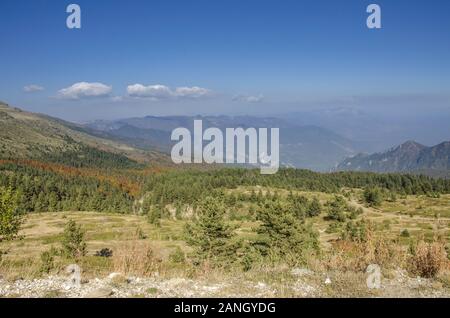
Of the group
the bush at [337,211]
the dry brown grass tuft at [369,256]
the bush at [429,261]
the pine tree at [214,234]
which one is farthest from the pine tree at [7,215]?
the bush at [337,211]

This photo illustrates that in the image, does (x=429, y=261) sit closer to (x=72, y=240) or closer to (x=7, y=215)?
(x=7, y=215)

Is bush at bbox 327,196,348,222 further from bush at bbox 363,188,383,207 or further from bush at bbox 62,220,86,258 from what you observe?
bush at bbox 62,220,86,258

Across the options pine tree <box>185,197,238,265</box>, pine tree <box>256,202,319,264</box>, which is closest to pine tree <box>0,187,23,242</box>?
pine tree <box>185,197,238,265</box>

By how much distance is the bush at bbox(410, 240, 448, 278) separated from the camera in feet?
42.0

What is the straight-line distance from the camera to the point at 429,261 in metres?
13.1

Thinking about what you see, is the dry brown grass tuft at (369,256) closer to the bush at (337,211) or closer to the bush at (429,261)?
the bush at (429,261)

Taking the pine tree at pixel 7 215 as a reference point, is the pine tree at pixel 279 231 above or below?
below

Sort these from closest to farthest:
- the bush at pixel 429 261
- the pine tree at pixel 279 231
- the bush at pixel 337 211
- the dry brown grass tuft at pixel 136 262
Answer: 1. the dry brown grass tuft at pixel 136 262
2. the bush at pixel 429 261
3. the pine tree at pixel 279 231
4. the bush at pixel 337 211

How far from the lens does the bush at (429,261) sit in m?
12.8

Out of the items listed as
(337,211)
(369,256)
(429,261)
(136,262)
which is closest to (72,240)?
(136,262)

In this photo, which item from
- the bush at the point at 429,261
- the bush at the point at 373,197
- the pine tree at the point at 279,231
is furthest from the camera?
the bush at the point at 373,197

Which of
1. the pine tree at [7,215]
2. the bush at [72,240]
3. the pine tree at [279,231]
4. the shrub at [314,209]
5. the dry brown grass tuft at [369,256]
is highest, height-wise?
the dry brown grass tuft at [369,256]

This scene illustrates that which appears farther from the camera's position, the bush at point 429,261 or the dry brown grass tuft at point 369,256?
the dry brown grass tuft at point 369,256
